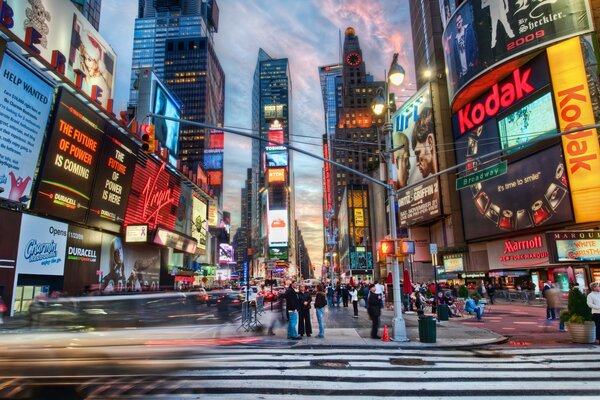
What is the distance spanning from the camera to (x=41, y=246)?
3098cm

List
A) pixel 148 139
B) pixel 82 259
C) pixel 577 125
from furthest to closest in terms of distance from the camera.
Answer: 1. pixel 82 259
2. pixel 577 125
3. pixel 148 139

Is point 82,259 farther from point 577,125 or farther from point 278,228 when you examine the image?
point 278,228

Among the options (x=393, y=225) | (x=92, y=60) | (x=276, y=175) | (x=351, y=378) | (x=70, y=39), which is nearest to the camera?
(x=351, y=378)

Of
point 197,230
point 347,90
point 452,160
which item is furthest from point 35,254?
point 347,90

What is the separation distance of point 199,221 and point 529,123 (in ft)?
199

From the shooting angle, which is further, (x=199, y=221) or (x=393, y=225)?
(x=199, y=221)

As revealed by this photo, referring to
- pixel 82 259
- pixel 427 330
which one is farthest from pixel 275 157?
pixel 427 330

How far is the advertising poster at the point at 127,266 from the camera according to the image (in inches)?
1671

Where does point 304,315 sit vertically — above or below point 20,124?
below

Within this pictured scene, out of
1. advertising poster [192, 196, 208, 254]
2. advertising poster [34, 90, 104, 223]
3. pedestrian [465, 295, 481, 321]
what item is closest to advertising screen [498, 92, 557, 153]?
pedestrian [465, 295, 481, 321]

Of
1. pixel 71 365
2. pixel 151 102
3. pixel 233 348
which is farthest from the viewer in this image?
pixel 151 102

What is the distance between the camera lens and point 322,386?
312 inches

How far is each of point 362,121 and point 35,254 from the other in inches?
5516

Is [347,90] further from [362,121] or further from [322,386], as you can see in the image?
[322,386]
